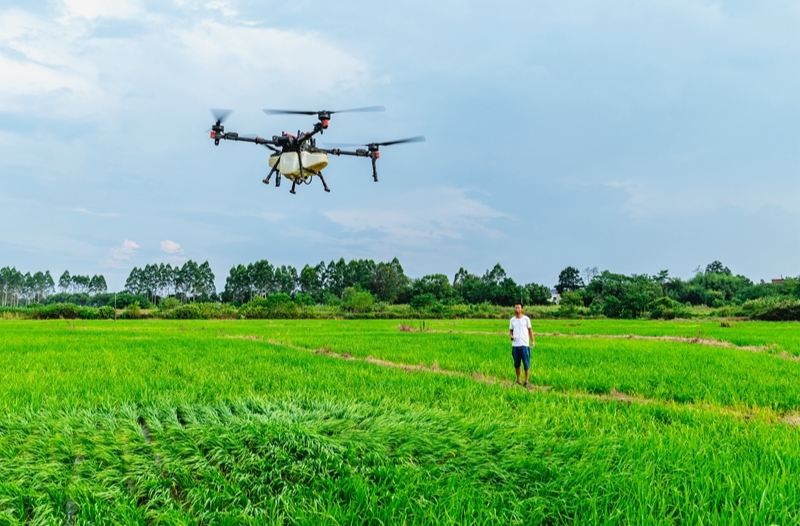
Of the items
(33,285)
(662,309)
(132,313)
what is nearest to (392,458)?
(132,313)

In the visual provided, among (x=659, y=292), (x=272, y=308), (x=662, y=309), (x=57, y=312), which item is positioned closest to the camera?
(x=57, y=312)

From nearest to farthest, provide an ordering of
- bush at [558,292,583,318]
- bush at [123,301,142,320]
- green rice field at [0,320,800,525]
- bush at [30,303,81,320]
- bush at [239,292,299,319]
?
1. green rice field at [0,320,800,525]
2. bush at [30,303,81,320]
3. bush at [123,301,142,320]
4. bush at [558,292,583,318]
5. bush at [239,292,299,319]

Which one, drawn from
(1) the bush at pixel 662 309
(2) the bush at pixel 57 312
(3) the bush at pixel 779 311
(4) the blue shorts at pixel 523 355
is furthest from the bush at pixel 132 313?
(3) the bush at pixel 779 311

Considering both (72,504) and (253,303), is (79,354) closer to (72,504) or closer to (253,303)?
(72,504)

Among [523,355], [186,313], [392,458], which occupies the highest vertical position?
[523,355]

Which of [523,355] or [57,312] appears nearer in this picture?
[523,355]

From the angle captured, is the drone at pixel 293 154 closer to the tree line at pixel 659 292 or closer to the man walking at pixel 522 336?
the man walking at pixel 522 336

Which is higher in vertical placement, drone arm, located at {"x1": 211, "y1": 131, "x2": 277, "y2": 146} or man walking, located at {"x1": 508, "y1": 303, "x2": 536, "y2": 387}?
drone arm, located at {"x1": 211, "y1": 131, "x2": 277, "y2": 146}

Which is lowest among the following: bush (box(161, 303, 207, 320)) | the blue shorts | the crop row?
bush (box(161, 303, 207, 320))

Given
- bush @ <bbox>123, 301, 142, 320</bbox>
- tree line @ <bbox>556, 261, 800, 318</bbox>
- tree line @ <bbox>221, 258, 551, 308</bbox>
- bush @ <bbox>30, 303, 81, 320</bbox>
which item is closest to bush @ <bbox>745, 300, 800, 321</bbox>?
tree line @ <bbox>556, 261, 800, 318</bbox>

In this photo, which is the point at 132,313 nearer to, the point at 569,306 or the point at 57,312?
the point at 57,312

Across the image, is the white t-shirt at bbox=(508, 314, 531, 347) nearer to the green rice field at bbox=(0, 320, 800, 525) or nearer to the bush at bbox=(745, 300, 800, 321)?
the green rice field at bbox=(0, 320, 800, 525)
